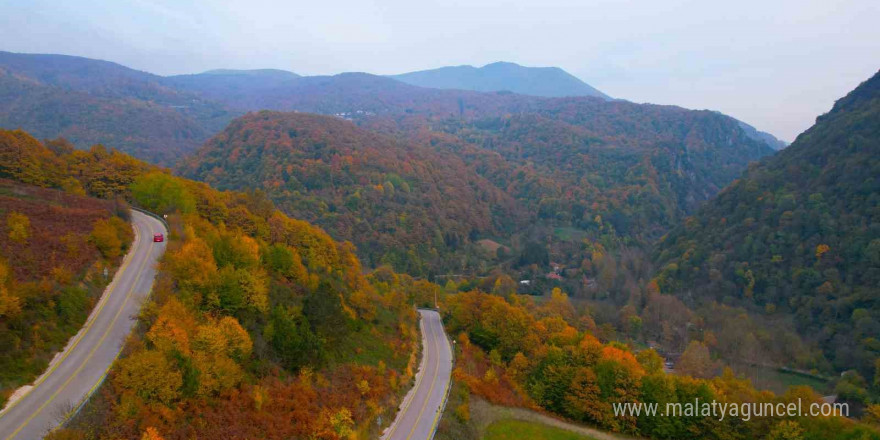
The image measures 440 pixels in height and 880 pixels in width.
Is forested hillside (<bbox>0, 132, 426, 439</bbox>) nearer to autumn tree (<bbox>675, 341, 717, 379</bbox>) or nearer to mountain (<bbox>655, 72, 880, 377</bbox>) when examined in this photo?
autumn tree (<bbox>675, 341, 717, 379</bbox>)

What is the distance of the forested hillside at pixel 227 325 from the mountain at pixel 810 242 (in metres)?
59.9

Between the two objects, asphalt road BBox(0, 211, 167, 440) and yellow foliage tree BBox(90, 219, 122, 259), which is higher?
yellow foliage tree BBox(90, 219, 122, 259)

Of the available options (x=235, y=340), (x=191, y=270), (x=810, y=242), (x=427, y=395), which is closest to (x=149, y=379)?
(x=235, y=340)

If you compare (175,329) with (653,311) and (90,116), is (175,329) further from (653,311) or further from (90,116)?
(90,116)

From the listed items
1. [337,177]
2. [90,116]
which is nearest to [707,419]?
[337,177]

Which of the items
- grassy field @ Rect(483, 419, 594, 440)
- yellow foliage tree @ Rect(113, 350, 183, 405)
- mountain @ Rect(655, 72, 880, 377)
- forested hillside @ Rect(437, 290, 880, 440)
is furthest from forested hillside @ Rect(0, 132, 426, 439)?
mountain @ Rect(655, 72, 880, 377)

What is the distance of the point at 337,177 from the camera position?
123812mm

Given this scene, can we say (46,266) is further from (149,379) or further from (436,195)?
(436,195)

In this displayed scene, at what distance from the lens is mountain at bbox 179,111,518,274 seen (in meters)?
105

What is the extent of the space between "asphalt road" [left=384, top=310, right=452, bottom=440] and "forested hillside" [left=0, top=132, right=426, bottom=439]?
1.01m

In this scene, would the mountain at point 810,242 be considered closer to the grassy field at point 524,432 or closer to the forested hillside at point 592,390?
the forested hillside at point 592,390

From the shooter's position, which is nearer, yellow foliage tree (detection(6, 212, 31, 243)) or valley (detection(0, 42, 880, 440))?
valley (detection(0, 42, 880, 440))

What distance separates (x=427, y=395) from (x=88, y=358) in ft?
60.8

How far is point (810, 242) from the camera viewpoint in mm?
77562
